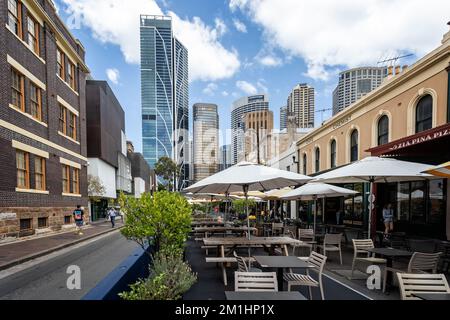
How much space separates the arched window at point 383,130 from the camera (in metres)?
12.9

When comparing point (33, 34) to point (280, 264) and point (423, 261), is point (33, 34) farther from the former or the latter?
point (423, 261)

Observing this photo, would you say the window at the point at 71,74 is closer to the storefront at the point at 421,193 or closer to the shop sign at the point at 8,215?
the shop sign at the point at 8,215

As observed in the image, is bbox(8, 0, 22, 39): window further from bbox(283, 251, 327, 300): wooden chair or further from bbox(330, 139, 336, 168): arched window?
bbox(330, 139, 336, 168): arched window

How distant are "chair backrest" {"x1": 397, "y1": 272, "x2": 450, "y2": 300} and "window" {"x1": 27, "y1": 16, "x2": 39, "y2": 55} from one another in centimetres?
1937

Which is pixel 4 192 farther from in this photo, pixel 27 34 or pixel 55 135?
pixel 27 34

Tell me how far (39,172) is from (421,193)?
19.3 metres

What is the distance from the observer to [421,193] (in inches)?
401

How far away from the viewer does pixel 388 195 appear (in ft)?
40.6

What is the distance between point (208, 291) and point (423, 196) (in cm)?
938

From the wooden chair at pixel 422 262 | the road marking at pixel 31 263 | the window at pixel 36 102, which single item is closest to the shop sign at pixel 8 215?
the road marking at pixel 31 263

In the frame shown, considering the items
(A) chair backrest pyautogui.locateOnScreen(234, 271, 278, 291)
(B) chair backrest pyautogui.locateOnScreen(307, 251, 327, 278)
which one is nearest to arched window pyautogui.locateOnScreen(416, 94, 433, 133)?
(B) chair backrest pyautogui.locateOnScreen(307, 251, 327, 278)

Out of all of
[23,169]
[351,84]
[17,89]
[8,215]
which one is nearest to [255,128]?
[351,84]
